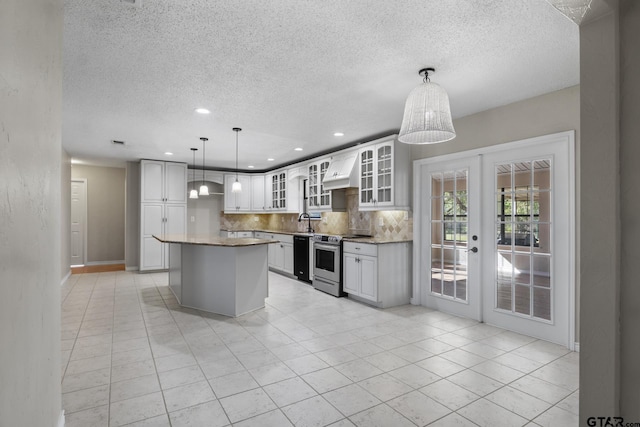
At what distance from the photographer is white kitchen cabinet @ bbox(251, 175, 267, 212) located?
27.9ft

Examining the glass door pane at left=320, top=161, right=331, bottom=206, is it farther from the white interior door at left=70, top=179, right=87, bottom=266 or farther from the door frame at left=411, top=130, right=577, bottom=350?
the white interior door at left=70, top=179, right=87, bottom=266

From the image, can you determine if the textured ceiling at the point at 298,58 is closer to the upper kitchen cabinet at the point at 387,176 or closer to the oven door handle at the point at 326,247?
the upper kitchen cabinet at the point at 387,176

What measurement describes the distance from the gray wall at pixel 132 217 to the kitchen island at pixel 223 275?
3.49 meters

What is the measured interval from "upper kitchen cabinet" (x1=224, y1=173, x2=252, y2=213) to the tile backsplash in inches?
22.1

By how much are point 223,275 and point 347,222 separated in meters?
2.86

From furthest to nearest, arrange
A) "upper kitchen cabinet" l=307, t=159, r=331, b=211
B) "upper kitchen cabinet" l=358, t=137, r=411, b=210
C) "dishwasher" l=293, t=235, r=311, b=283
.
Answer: "upper kitchen cabinet" l=307, t=159, r=331, b=211, "dishwasher" l=293, t=235, r=311, b=283, "upper kitchen cabinet" l=358, t=137, r=411, b=210

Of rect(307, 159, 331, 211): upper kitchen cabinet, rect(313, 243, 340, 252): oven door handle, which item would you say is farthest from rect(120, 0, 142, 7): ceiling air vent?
rect(307, 159, 331, 211): upper kitchen cabinet

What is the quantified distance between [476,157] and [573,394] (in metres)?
2.53

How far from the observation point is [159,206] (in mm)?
7188

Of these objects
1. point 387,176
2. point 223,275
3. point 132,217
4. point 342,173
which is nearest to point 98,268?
point 132,217

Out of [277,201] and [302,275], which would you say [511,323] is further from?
[277,201]

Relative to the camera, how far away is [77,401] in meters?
2.24

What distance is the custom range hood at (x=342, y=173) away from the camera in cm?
536

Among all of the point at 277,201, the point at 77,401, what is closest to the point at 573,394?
the point at 77,401
